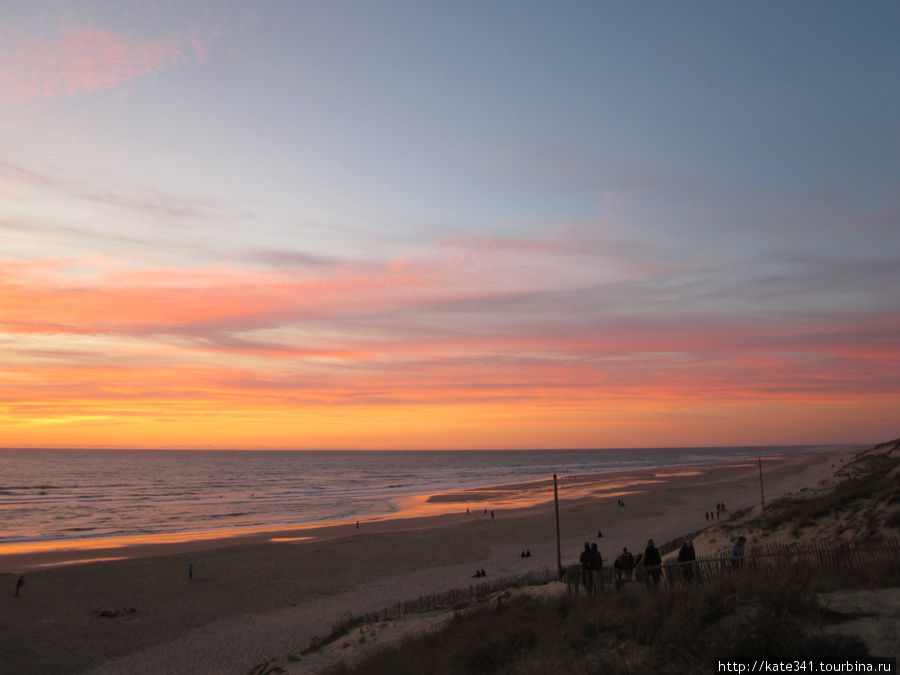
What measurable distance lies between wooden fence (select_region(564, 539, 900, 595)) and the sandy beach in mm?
7032

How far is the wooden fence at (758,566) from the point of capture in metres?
11.6

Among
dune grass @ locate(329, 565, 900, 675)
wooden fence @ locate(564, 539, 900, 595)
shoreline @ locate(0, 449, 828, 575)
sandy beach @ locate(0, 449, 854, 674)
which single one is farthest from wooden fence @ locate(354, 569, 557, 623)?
shoreline @ locate(0, 449, 828, 575)

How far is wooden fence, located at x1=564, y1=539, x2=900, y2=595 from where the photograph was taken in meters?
11.6

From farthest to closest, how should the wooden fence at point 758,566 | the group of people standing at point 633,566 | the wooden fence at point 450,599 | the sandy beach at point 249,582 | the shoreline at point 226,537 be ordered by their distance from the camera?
the shoreline at point 226,537
the sandy beach at point 249,582
the wooden fence at point 450,599
the group of people standing at point 633,566
the wooden fence at point 758,566

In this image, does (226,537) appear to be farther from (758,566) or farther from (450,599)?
(758,566)

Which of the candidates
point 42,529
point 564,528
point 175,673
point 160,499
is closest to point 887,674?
point 175,673

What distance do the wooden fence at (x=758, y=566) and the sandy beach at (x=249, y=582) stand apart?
7.03 metres

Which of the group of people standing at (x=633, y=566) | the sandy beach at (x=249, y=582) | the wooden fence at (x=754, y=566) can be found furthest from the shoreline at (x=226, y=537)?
the wooden fence at (x=754, y=566)

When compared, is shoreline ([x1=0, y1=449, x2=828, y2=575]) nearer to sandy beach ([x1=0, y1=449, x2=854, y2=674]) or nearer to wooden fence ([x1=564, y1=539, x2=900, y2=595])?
sandy beach ([x1=0, y1=449, x2=854, y2=674])

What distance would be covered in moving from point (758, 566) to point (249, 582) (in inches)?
865

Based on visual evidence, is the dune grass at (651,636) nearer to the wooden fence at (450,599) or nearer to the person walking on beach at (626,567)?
the person walking on beach at (626,567)

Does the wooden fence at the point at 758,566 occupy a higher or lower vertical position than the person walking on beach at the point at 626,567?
higher

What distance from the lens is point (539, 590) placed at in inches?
664

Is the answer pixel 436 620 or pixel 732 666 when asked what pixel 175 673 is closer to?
pixel 436 620
